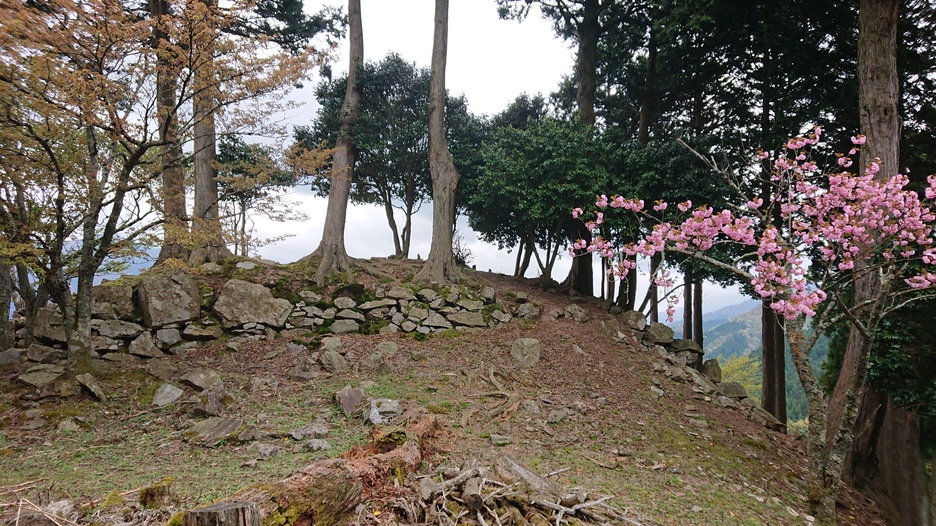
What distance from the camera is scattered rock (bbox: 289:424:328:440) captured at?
4852 millimetres

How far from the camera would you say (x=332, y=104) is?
12.4 metres

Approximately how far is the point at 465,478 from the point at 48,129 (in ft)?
23.0

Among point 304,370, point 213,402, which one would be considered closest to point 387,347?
point 304,370

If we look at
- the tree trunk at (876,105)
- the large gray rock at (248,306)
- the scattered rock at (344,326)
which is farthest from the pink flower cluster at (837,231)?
the large gray rock at (248,306)

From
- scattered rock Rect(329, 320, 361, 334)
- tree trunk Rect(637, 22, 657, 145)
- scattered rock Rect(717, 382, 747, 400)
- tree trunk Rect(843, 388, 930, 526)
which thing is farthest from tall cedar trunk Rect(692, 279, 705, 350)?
scattered rock Rect(329, 320, 361, 334)

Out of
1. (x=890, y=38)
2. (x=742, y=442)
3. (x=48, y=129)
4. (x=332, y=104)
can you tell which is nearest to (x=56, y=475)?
(x=48, y=129)

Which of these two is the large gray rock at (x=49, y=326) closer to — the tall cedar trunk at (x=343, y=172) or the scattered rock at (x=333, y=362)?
the scattered rock at (x=333, y=362)

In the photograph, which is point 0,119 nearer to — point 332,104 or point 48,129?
point 48,129

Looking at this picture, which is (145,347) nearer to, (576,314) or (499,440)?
(499,440)

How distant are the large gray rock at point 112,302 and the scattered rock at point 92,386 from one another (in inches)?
73.0

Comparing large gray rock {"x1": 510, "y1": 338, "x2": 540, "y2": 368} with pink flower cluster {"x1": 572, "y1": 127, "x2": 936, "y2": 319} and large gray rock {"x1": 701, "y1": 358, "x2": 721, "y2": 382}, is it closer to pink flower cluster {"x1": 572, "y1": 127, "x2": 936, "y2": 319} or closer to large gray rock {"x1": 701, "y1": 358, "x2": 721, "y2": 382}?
pink flower cluster {"x1": 572, "y1": 127, "x2": 936, "y2": 319}

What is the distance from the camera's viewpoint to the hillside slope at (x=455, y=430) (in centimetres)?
388

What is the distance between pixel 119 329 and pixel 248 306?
209cm

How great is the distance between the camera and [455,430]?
17.7ft
